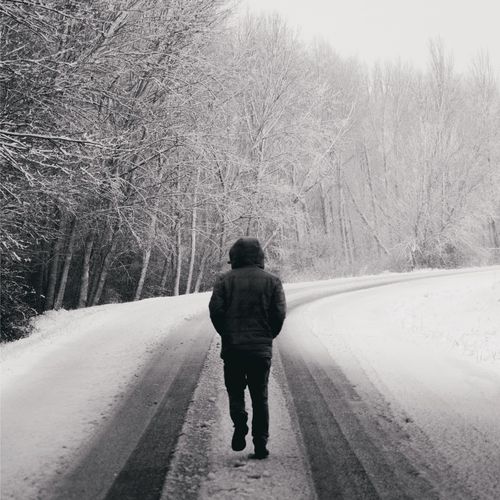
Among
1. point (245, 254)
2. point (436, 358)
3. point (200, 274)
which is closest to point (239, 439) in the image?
point (245, 254)

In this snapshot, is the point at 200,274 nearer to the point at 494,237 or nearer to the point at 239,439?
the point at 239,439

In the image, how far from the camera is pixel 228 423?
523cm

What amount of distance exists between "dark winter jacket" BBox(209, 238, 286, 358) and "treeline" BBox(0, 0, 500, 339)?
447 centimetres

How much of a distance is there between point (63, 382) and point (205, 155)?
38.9 feet

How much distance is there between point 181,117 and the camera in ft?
58.4

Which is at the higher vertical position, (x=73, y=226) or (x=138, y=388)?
(x=73, y=226)

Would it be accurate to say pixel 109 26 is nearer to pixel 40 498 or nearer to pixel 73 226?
pixel 73 226

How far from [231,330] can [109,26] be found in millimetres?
11590

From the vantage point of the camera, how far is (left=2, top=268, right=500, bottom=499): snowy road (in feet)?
13.0

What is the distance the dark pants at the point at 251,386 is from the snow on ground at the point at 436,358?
1645 millimetres

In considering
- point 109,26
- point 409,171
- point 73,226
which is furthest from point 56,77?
point 409,171

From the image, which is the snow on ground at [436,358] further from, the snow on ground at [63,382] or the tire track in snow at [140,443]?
the snow on ground at [63,382]

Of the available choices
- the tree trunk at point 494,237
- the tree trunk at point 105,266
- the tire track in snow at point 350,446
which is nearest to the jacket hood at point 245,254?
the tire track in snow at point 350,446

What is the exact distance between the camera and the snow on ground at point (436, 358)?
4.78 meters
